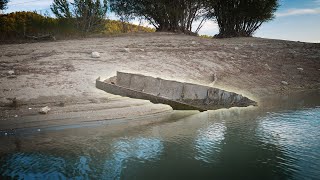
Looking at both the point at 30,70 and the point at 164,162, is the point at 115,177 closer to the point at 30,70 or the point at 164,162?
the point at 164,162

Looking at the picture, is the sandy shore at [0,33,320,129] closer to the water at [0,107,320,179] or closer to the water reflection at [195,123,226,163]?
the water at [0,107,320,179]

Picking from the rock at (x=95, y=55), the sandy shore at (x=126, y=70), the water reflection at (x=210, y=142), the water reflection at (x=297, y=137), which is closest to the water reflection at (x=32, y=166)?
the sandy shore at (x=126, y=70)

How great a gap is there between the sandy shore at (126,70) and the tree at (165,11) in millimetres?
7003

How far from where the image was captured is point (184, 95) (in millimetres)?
12789

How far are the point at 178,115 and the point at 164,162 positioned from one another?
4.20m

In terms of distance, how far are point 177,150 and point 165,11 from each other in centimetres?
2435

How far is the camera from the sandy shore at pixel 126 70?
432 inches

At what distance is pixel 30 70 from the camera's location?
14.6 metres

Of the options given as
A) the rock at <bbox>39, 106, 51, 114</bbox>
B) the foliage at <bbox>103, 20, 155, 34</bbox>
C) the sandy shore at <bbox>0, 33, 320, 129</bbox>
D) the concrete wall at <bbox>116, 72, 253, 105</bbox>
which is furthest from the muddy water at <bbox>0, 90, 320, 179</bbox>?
the foliage at <bbox>103, 20, 155, 34</bbox>

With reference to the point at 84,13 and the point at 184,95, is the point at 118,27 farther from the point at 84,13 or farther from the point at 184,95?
the point at 184,95

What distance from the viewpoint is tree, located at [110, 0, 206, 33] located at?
3058 cm

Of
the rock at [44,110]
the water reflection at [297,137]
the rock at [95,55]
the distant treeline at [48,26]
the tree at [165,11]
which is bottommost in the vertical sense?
the rock at [44,110]

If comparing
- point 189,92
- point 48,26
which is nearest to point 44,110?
point 189,92

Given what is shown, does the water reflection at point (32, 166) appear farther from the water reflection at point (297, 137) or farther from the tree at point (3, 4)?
Result: the tree at point (3, 4)
